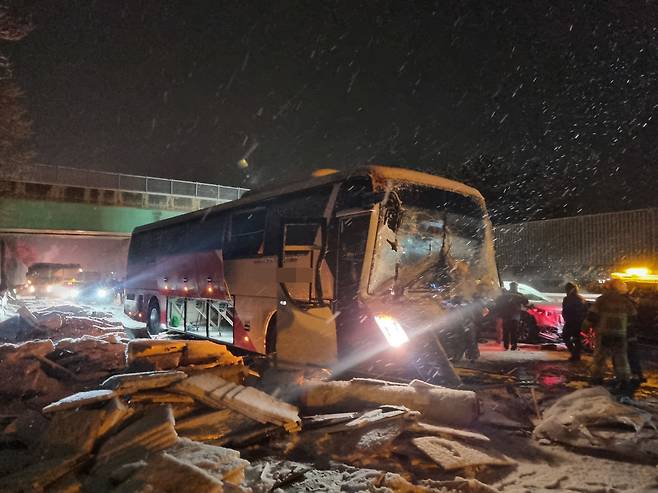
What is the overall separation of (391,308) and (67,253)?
166 feet

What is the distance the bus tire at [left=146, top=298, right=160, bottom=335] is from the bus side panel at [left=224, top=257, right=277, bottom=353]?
18.7 feet

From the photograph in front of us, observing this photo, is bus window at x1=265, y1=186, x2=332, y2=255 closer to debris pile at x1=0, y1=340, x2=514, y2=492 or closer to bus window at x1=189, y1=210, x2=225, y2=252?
bus window at x1=189, y1=210, x2=225, y2=252

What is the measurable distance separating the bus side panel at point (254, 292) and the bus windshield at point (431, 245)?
241 cm

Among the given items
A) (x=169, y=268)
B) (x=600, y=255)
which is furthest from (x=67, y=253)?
(x=600, y=255)

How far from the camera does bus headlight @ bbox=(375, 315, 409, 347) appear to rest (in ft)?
22.0

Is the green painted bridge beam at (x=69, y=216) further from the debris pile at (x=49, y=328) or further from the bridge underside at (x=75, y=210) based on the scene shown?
the debris pile at (x=49, y=328)

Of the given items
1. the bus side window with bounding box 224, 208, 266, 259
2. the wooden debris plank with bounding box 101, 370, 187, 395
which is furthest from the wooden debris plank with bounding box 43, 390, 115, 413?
the bus side window with bounding box 224, 208, 266, 259

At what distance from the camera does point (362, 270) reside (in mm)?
6676

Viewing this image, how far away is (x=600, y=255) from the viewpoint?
65.2 ft

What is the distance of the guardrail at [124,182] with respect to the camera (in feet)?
90.4

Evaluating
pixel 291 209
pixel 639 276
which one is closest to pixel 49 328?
pixel 291 209

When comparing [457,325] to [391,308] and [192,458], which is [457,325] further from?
[192,458]

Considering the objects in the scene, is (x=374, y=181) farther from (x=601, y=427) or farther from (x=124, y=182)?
(x=124, y=182)

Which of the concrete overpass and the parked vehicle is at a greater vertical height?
the concrete overpass
